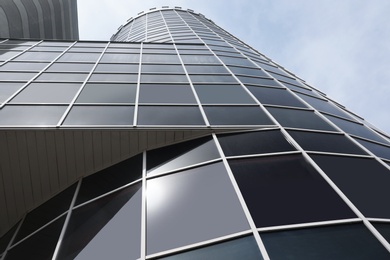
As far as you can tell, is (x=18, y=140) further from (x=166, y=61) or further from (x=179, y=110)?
(x=166, y=61)

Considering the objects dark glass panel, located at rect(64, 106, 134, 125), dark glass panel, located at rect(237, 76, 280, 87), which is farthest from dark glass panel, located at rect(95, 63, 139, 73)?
dark glass panel, located at rect(237, 76, 280, 87)

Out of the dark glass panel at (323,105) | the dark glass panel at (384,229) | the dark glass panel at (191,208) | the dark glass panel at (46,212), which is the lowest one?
the dark glass panel at (46,212)

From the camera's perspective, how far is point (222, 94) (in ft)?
41.6

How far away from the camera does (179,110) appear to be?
36.7ft

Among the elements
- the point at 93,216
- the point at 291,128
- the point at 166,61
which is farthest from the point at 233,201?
the point at 166,61

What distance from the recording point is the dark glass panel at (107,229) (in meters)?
6.23

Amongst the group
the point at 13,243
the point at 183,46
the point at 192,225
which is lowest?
the point at 13,243

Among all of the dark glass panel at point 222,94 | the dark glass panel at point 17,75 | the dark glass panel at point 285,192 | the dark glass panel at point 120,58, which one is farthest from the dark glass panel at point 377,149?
the dark glass panel at point 17,75

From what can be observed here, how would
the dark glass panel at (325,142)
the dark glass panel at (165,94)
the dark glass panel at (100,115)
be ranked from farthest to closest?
the dark glass panel at (165,94)
the dark glass panel at (100,115)
the dark glass panel at (325,142)

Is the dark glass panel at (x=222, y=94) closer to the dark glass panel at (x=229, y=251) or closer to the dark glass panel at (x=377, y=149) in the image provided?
the dark glass panel at (x=377, y=149)

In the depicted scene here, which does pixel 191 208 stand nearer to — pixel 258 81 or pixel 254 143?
pixel 254 143

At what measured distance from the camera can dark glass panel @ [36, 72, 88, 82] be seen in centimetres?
1358

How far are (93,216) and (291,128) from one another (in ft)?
19.9

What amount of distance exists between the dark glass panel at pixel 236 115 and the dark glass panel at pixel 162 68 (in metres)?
4.47
